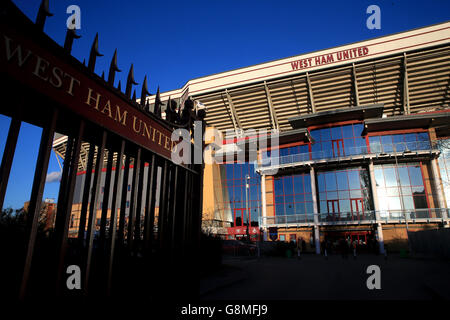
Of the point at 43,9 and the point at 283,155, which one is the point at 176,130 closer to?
the point at 43,9

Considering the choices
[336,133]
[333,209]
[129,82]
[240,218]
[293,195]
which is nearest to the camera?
[129,82]

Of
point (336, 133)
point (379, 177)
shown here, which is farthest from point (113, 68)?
point (379, 177)

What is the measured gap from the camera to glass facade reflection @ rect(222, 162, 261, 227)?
1273 inches

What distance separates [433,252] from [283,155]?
16496mm

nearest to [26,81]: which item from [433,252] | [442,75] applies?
[433,252]

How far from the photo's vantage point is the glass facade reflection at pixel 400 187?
24.6 metres

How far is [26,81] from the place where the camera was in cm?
228

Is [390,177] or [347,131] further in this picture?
[347,131]

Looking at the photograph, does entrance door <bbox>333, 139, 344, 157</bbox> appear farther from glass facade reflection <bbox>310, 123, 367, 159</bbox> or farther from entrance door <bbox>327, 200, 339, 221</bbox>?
entrance door <bbox>327, 200, 339, 221</bbox>

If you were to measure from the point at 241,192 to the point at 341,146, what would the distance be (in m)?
13.1

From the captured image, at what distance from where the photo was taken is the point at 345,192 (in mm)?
26469

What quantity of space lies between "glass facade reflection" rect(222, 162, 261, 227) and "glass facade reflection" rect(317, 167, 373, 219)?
763cm

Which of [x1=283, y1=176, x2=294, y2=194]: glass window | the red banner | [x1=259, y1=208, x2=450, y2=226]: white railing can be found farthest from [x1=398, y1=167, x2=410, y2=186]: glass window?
the red banner

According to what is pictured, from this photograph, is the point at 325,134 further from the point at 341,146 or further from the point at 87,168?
the point at 87,168
